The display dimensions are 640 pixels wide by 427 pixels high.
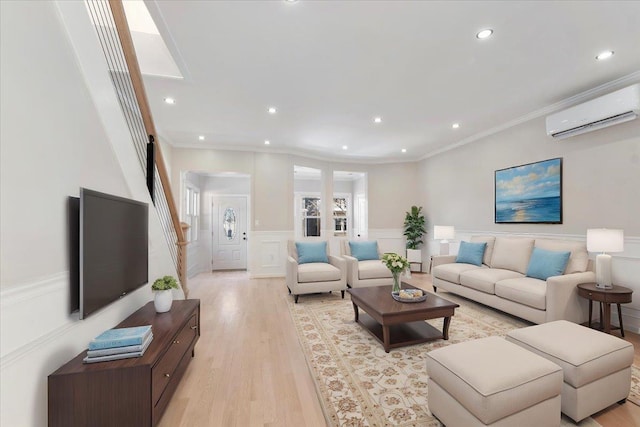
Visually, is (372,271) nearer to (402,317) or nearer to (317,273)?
(317,273)

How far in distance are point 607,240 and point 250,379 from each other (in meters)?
3.66

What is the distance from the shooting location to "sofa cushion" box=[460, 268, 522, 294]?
3526mm

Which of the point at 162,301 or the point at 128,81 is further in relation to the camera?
the point at 128,81

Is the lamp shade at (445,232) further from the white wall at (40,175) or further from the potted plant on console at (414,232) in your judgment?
the white wall at (40,175)

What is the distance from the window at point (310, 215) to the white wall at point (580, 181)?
3994 mm

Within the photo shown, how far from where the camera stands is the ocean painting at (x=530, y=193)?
12.2ft

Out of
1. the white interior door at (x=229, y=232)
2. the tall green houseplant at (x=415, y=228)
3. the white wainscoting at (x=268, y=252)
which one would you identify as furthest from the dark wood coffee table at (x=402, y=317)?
the white interior door at (x=229, y=232)

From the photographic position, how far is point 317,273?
4.15m

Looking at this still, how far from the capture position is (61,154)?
145cm

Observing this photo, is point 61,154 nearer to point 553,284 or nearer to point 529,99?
point 553,284

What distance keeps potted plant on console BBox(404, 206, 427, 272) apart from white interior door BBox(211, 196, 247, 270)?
4156 millimetres

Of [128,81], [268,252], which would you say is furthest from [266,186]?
[128,81]

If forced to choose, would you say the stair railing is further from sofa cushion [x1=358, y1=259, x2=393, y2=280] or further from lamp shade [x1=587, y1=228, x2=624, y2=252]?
lamp shade [x1=587, y1=228, x2=624, y2=252]

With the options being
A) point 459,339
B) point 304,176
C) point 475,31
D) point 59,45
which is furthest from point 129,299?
point 304,176
